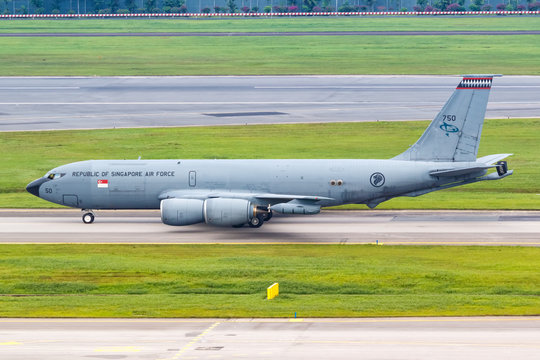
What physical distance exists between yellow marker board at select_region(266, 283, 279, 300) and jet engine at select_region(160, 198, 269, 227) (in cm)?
1208

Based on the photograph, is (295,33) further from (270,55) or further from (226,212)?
(226,212)

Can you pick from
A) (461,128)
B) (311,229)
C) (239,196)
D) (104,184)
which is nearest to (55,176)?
(104,184)

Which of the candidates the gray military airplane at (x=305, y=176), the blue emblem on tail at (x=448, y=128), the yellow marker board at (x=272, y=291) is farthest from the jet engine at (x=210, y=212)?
the yellow marker board at (x=272, y=291)

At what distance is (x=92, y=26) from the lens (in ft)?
645

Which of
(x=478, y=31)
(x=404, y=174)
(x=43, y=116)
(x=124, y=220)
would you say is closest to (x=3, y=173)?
(x=124, y=220)

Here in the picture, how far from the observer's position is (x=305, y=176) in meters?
47.5

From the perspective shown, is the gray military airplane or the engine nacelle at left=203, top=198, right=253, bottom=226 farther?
the gray military airplane

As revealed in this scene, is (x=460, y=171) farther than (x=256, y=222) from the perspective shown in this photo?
No

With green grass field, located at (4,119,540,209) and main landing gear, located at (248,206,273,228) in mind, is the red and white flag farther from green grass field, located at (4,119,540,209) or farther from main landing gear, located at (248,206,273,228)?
green grass field, located at (4,119,540,209)

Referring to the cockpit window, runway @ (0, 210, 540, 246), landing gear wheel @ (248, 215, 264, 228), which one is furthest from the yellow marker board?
the cockpit window

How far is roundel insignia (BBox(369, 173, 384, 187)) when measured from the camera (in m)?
47.2

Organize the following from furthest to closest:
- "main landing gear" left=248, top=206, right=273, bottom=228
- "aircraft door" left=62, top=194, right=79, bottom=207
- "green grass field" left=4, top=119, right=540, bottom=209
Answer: "green grass field" left=4, top=119, right=540, bottom=209, "aircraft door" left=62, top=194, right=79, bottom=207, "main landing gear" left=248, top=206, right=273, bottom=228

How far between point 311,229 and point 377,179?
4.38 m
